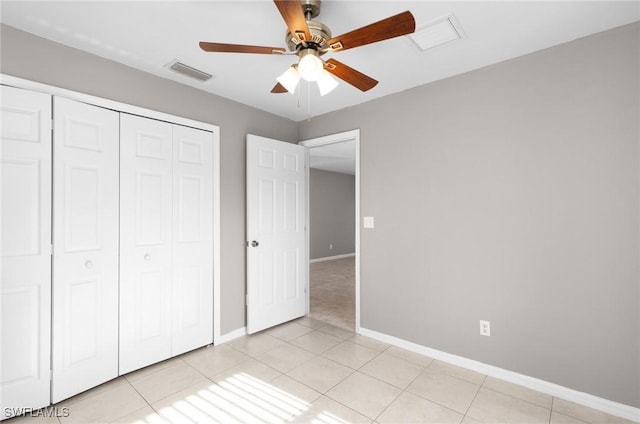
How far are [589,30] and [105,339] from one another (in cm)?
396

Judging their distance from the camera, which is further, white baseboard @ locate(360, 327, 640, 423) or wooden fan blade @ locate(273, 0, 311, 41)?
white baseboard @ locate(360, 327, 640, 423)

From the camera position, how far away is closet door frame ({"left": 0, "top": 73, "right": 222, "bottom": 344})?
2.00 meters

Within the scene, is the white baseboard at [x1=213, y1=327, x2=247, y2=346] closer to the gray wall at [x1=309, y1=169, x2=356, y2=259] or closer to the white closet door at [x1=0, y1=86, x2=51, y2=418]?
the white closet door at [x1=0, y1=86, x2=51, y2=418]

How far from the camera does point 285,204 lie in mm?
3562

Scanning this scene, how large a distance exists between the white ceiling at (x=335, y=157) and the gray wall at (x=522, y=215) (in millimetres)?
2258

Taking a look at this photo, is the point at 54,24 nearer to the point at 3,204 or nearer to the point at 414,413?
the point at 3,204

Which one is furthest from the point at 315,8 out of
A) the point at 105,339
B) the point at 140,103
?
the point at 105,339

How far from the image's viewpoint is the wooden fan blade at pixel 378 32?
1341mm

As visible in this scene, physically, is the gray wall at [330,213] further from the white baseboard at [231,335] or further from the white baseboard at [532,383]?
the white baseboard at [532,383]

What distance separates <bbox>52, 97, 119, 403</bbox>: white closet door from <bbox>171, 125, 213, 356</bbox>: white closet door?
0.47 m

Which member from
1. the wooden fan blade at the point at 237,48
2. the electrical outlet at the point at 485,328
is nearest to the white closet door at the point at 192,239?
the wooden fan blade at the point at 237,48

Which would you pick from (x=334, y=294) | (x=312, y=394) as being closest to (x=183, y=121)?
(x=312, y=394)

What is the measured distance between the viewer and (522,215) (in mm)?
2309

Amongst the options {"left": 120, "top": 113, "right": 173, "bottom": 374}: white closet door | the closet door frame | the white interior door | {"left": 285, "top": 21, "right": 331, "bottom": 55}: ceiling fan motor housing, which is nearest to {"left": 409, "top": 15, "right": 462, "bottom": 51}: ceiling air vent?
{"left": 285, "top": 21, "right": 331, "bottom": 55}: ceiling fan motor housing
